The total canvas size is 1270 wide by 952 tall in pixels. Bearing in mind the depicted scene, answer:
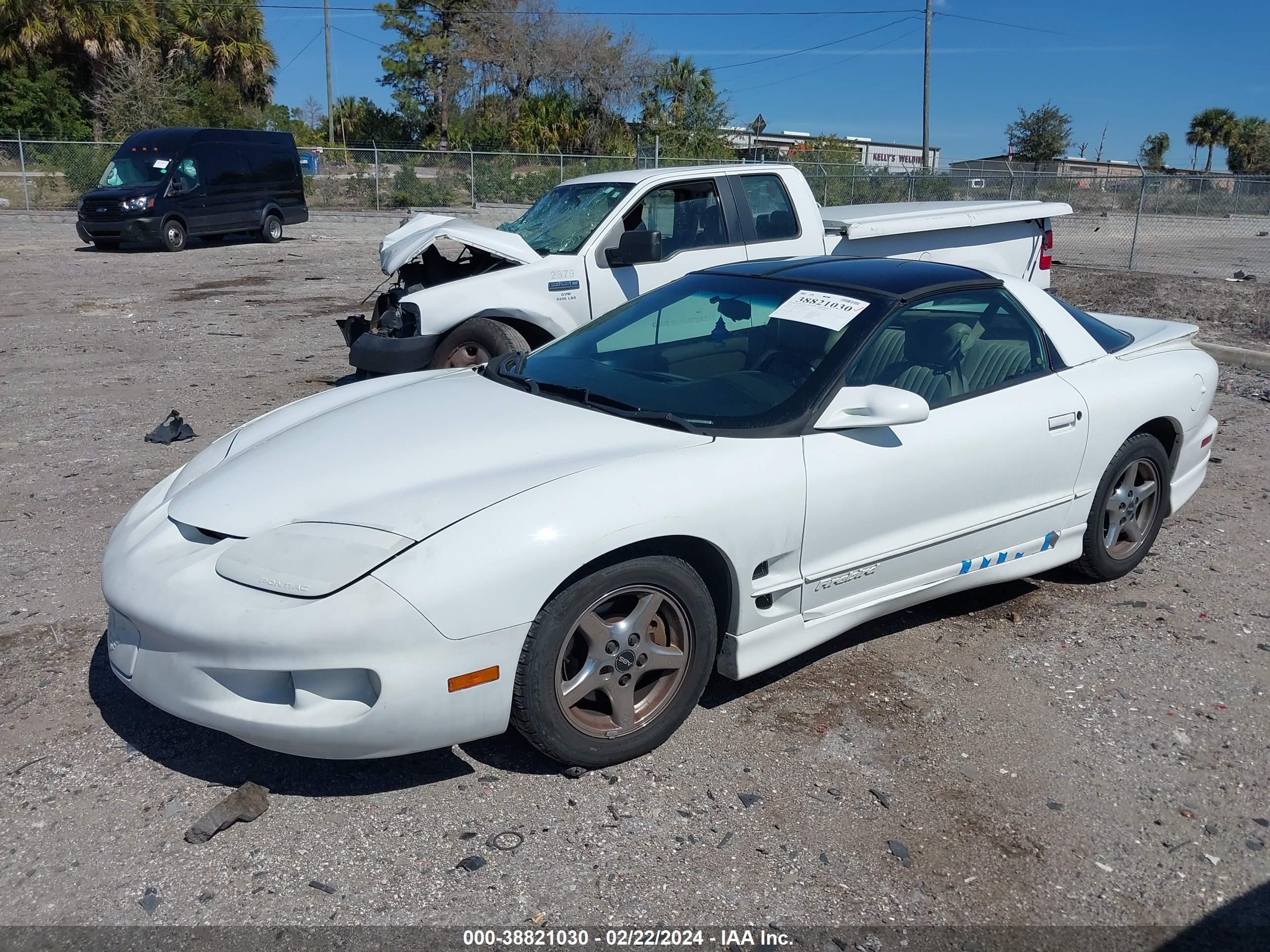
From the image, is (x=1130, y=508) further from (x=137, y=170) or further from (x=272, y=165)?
(x=272, y=165)

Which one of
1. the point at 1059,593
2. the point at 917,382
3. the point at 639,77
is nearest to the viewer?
the point at 917,382

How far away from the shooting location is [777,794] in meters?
3.14

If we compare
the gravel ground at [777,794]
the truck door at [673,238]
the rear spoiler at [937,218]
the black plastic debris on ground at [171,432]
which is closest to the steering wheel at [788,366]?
the gravel ground at [777,794]

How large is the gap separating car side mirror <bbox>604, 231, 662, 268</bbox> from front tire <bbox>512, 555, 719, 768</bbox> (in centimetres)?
447

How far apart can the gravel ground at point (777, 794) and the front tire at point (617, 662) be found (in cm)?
15

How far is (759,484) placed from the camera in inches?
130

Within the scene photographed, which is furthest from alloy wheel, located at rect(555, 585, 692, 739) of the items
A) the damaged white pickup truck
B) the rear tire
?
the rear tire

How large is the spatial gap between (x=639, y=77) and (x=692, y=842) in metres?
51.3

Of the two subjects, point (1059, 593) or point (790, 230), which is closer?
point (1059, 593)

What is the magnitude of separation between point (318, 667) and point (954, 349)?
8.88 feet

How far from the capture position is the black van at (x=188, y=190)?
62.5 feet

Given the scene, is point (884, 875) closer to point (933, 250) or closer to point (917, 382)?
point (917, 382)

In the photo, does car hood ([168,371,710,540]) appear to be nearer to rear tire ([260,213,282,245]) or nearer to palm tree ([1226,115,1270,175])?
rear tire ([260,213,282,245])

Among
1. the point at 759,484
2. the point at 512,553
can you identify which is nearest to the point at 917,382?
the point at 759,484
